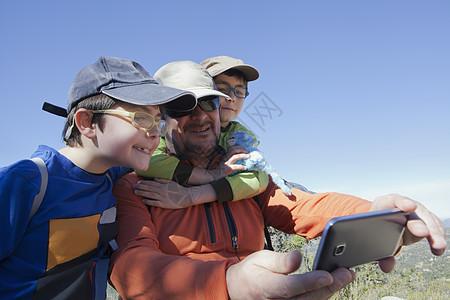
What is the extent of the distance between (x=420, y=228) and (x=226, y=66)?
2830 mm

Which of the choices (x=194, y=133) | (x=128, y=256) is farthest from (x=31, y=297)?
(x=194, y=133)

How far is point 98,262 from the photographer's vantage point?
80.5 inches

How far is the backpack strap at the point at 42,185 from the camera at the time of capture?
181 centimetres

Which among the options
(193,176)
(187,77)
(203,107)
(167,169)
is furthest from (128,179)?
(187,77)

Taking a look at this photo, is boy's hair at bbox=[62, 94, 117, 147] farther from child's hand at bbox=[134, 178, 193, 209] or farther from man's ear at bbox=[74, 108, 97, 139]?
child's hand at bbox=[134, 178, 193, 209]

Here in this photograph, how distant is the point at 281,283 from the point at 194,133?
1.98 m

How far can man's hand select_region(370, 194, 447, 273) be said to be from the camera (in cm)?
163

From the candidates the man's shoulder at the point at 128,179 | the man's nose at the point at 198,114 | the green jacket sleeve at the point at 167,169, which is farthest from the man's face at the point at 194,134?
the man's shoulder at the point at 128,179

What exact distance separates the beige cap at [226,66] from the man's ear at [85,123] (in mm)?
1961

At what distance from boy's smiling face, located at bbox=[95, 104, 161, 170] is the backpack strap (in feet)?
1.22

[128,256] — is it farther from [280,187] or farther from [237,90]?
[237,90]

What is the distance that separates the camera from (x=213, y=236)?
8.01ft

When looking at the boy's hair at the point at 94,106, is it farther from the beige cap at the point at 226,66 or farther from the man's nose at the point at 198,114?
the beige cap at the point at 226,66

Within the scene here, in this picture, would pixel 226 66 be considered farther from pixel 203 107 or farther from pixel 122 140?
pixel 122 140
